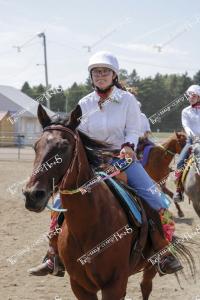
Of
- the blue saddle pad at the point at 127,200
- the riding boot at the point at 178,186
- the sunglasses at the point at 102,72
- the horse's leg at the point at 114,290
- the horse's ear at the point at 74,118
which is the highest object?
the sunglasses at the point at 102,72

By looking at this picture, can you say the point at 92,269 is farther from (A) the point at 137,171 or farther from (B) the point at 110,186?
(A) the point at 137,171

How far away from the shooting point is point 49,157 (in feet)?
11.0

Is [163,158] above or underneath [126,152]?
underneath

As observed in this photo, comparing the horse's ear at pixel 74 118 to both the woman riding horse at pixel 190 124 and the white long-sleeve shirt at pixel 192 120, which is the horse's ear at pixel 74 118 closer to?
the woman riding horse at pixel 190 124

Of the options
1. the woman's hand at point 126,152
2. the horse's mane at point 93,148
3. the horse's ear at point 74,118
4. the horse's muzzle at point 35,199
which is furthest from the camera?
the woman's hand at point 126,152

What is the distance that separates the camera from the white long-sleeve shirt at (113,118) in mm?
4406

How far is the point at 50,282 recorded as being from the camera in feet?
20.6

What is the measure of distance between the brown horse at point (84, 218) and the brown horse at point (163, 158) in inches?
258

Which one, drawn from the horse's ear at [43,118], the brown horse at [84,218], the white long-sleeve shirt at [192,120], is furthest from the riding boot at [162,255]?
the white long-sleeve shirt at [192,120]

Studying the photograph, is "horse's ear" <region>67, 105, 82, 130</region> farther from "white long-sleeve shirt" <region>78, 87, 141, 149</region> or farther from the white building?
the white building

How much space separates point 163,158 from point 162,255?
21.1 ft

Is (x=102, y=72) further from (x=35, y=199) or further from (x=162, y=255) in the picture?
(x=162, y=255)

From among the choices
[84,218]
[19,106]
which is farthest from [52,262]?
[19,106]

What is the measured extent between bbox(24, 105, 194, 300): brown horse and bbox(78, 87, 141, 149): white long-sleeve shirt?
0.45 m
